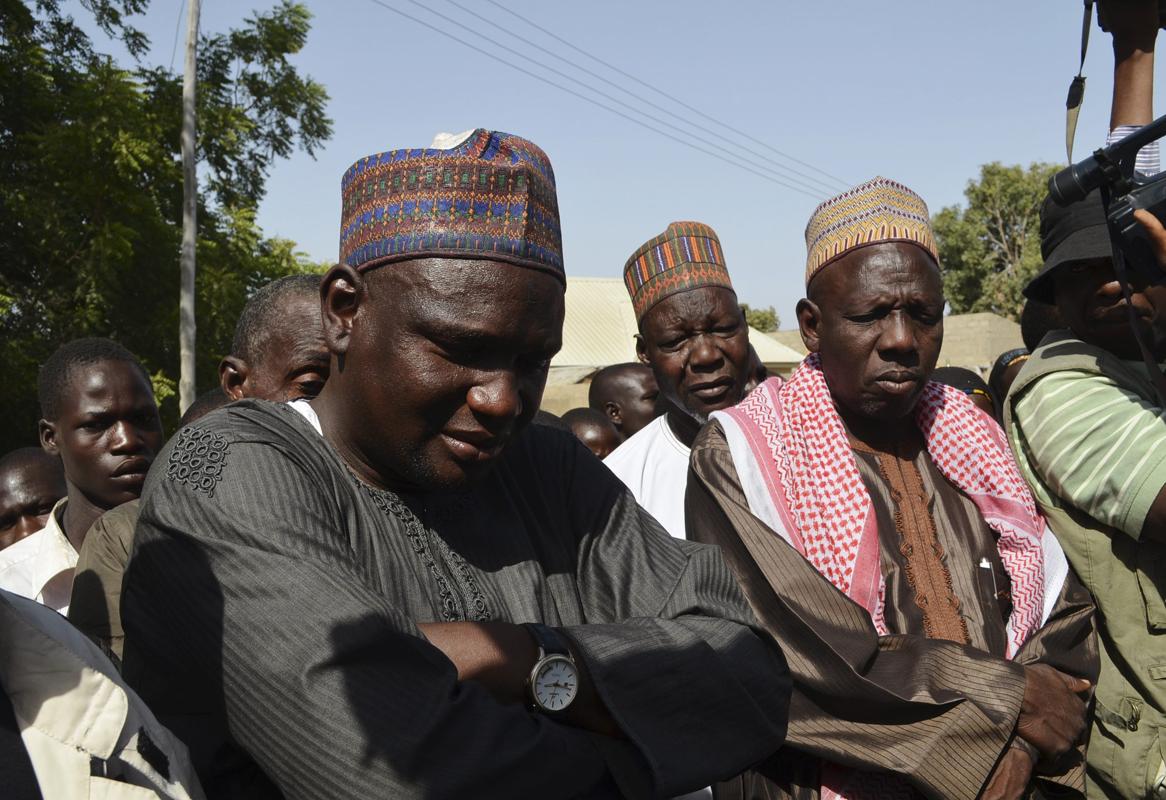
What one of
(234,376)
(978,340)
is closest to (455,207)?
(234,376)

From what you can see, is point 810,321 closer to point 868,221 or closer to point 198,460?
point 868,221

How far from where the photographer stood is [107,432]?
14.1 feet

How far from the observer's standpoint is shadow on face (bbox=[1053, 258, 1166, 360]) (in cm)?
320

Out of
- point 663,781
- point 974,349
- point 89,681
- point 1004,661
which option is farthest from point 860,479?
point 974,349

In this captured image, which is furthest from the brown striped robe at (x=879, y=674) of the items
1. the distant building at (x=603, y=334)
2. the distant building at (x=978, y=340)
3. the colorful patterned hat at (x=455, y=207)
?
the distant building at (x=603, y=334)

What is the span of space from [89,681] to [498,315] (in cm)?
91

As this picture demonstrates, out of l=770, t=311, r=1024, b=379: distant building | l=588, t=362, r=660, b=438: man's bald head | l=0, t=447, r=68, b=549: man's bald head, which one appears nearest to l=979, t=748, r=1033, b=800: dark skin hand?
l=0, t=447, r=68, b=549: man's bald head

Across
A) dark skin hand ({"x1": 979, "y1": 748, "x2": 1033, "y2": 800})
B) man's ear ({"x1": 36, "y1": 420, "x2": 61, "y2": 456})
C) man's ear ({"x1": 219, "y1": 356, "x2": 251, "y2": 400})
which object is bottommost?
dark skin hand ({"x1": 979, "y1": 748, "x2": 1033, "y2": 800})

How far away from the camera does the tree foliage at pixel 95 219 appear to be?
15789mm

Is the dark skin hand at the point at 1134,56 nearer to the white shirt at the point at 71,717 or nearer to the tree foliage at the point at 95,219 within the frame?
the white shirt at the point at 71,717

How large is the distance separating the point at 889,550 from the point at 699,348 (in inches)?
72.6

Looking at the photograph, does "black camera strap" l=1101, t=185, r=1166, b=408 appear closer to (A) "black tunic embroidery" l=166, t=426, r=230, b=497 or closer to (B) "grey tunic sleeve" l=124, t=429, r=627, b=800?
(B) "grey tunic sleeve" l=124, t=429, r=627, b=800

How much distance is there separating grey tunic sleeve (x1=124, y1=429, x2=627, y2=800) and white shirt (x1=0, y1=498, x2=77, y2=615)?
2.13 m

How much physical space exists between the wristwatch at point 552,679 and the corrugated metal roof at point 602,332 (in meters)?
28.0
